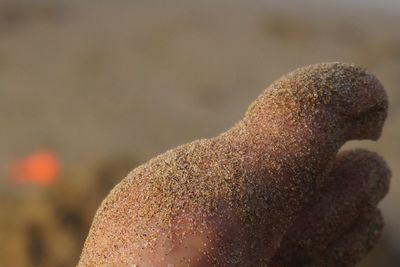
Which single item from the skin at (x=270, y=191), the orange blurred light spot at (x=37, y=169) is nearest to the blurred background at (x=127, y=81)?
the orange blurred light spot at (x=37, y=169)

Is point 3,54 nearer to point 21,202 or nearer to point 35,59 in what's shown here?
point 35,59

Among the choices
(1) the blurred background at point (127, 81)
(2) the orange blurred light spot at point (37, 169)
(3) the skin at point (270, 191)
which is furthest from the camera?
(2) the orange blurred light spot at point (37, 169)

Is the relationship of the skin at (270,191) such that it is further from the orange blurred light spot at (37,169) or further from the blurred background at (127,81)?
the orange blurred light spot at (37,169)

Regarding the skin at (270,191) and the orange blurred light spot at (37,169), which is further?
the orange blurred light spot at (37,169)

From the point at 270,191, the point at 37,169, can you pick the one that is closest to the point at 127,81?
the point at 37,169

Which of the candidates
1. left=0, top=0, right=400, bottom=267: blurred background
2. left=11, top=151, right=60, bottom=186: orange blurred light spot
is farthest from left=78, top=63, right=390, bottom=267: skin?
left=11, top=151, right=60, bottom=186: orange blurred light spot

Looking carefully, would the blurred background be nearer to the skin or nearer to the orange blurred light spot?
the orange blurred light spot

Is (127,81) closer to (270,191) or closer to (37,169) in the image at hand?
(37,169)
